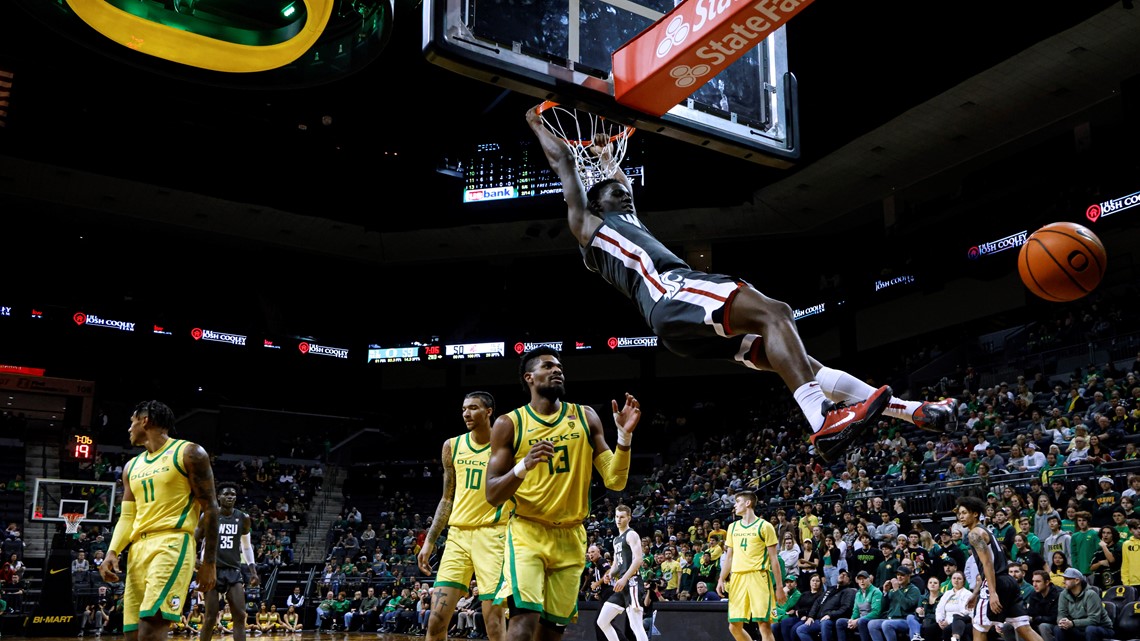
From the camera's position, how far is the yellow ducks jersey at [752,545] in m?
Answer: 9.86

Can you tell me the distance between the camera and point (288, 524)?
86.6 feet

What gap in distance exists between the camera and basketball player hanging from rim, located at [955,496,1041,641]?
316 inches

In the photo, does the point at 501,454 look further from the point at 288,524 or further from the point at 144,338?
the point at 144,338

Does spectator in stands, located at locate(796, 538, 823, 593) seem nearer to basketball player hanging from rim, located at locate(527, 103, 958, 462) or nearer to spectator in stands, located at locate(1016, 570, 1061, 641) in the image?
spectator in stands, located at locate(1016, 570, 1061, 641)

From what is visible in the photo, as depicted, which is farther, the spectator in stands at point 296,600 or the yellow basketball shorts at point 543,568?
the spectator in stands at point 296,600

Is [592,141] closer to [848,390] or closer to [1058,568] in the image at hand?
[848,390]

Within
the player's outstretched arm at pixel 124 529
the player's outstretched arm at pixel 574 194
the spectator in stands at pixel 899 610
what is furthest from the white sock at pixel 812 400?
the spectator in stands at pixel 899 610

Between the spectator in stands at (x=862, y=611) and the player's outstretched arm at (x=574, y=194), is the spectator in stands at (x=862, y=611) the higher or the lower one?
the lower one

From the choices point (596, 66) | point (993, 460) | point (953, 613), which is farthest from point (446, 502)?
point (993, 460)

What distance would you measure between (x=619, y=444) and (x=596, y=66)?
2577 mm

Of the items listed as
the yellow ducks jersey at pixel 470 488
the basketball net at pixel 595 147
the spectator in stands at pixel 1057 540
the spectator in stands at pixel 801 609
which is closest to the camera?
the basketball net at pixel 595 147

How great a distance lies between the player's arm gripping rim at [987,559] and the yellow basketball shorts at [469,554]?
406 cm

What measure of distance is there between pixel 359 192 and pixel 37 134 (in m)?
7.78

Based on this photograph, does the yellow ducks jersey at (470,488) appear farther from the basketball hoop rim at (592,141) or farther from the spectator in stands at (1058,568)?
the spectator in stands at (1058,568)
